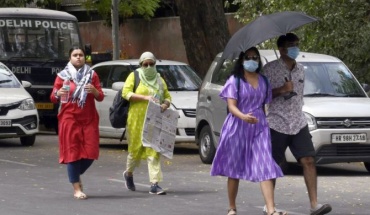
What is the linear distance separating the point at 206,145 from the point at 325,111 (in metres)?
2.91

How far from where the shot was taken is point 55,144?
22.2 meters

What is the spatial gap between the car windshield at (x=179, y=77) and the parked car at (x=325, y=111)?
8.03ft

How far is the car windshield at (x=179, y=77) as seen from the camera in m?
20.3

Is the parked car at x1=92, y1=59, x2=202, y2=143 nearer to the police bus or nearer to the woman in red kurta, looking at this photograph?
the police bus

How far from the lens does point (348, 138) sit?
15.3 metres

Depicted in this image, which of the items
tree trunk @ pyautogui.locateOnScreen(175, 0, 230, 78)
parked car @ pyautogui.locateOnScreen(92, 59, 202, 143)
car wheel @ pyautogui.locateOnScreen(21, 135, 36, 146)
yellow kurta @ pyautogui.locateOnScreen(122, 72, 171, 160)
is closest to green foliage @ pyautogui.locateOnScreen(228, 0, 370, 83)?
tree trunk @ pyautogui.locateOnScreen(175, 0, 230, 78)

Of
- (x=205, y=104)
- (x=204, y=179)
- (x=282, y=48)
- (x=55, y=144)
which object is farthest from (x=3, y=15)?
(x=282, y=48)

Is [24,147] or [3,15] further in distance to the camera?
[3,15]

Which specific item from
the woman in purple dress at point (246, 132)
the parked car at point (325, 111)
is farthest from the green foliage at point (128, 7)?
the woman in purple dress at point (246, 132)

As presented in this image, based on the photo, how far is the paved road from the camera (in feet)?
39.9

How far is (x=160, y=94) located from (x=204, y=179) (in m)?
2.11

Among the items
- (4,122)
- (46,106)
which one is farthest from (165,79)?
(46,106)

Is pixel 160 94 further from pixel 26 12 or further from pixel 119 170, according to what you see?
pixel 26 12

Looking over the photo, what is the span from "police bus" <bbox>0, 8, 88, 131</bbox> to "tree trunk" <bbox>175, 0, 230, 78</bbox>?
4397 mm
